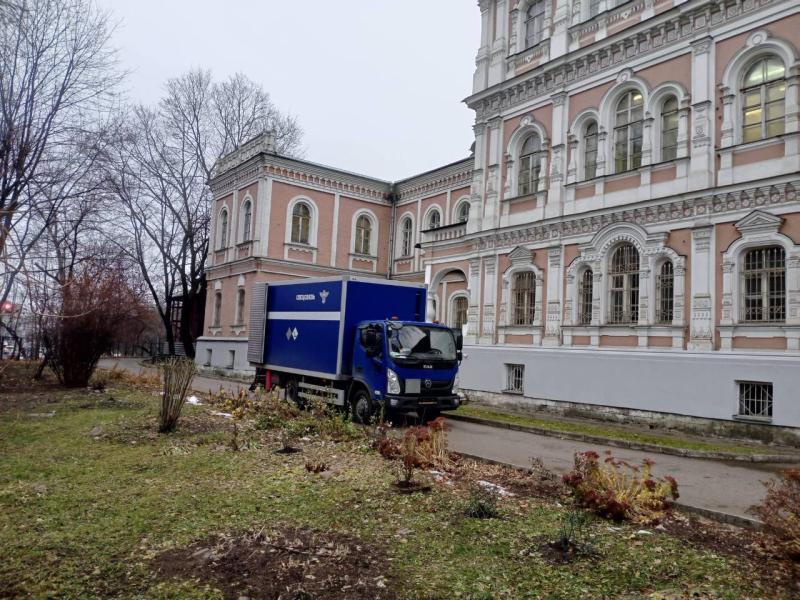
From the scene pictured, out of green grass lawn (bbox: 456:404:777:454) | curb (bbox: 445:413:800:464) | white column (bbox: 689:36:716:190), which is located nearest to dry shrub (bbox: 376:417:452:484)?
curb (bbox: 445:413:800:464)

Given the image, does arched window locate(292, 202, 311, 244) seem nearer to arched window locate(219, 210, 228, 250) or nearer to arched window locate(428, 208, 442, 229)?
arched window locate(219, 210, 228, 250)

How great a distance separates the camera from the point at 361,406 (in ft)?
44.2

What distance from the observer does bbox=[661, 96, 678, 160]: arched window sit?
15883 mm

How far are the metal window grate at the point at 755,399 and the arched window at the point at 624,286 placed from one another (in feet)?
10.7

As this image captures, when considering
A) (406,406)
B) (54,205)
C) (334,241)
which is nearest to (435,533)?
(406,406)

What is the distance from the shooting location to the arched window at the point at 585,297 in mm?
17484

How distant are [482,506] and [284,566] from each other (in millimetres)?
2456

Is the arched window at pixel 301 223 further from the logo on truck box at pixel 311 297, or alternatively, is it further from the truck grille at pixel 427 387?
→ the truck grille at pixel 427 387

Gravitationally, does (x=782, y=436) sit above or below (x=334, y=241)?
below

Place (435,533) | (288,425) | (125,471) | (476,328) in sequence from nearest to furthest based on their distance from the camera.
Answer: (435,533) → (125,471) → (288,425) → (476,328)

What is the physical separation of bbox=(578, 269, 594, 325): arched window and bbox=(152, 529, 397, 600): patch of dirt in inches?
535

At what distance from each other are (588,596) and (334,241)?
2838 centimetres

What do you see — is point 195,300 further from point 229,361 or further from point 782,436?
point 782,436

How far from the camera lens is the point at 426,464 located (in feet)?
27.8
